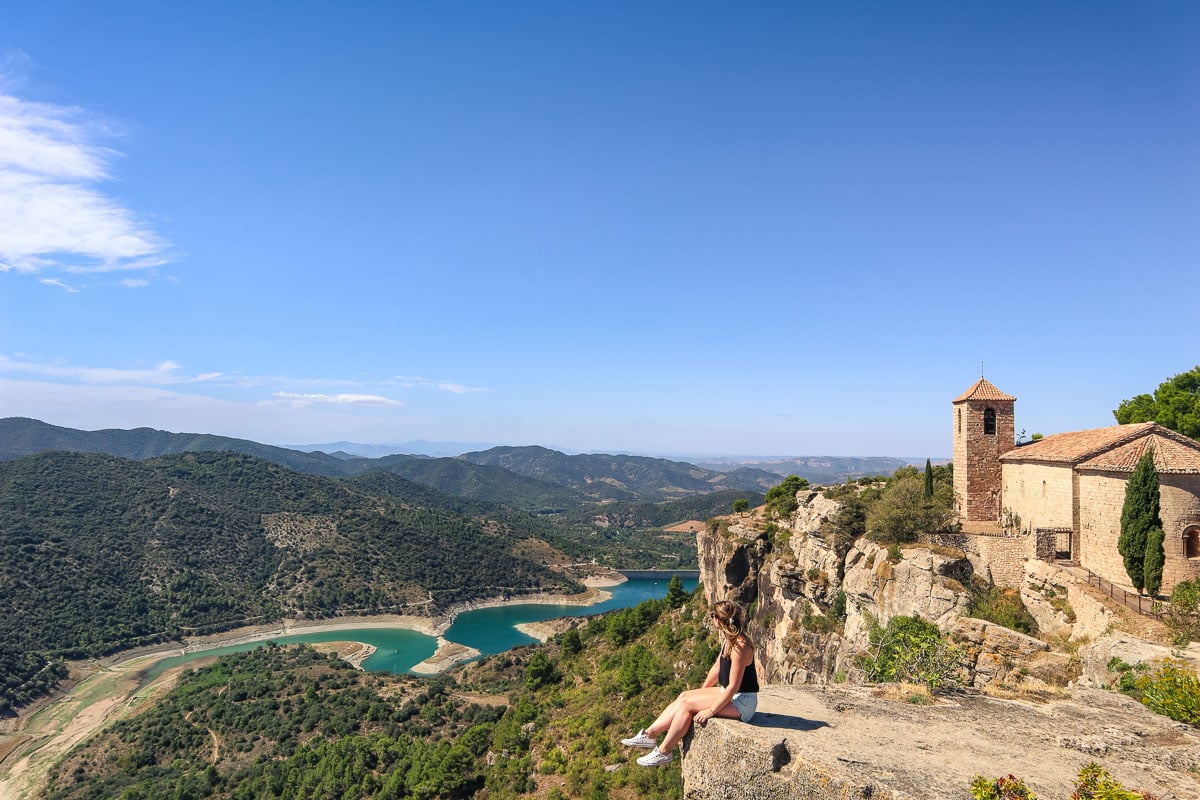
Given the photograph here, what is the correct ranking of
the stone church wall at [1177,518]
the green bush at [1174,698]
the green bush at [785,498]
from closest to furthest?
1. the green bush at [1174,698]
2. the stone church wall at [1177,518]
3. the green bush at [785,498]

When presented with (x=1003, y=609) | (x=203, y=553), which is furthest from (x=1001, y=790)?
(x=203, y=553)

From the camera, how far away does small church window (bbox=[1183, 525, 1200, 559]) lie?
15797 millimetres

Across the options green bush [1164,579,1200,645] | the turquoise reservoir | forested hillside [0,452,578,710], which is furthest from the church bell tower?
forested hillside [0,452,578,710]

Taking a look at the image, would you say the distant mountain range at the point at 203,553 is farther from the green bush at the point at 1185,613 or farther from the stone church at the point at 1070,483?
the green bush at the point at 1185,613

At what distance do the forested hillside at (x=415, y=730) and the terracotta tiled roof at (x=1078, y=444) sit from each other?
15989 millimetres

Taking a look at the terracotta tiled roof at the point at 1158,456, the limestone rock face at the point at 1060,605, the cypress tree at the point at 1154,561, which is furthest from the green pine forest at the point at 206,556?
the terracotta tiled roof at the point at 1158,456

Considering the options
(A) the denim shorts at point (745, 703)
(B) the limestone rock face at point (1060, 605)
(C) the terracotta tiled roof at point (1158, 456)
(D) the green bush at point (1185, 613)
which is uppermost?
(C) the terracotta tiled roof at point (1158, 456)

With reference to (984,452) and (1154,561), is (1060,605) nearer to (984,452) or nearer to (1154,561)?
(1154,561)

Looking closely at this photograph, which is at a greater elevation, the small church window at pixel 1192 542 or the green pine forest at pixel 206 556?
the small church window at pixel 1192 542

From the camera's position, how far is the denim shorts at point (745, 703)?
20.3ft

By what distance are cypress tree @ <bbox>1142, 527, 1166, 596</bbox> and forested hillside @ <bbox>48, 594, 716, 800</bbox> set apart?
14201 millimetres

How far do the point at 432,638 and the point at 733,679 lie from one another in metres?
92.6

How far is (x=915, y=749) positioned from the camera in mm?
6156

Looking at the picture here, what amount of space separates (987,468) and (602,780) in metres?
18.4
